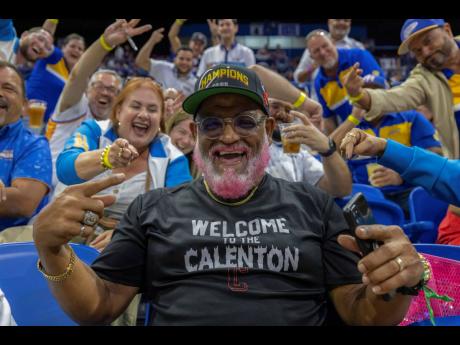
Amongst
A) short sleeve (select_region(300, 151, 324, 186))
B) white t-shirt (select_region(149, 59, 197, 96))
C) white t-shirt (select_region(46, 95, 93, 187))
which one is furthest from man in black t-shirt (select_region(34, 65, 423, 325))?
white t-shirt (select_region(149, 59, 197, 96))

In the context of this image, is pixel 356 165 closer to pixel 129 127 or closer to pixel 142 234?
pixel 129 127

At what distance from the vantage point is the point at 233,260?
156cm

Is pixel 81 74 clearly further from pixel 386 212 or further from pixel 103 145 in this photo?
pixel 386 212

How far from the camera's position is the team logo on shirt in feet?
5.74

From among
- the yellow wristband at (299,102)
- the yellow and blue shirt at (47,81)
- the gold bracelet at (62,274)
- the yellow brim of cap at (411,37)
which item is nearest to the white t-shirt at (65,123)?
the yellow and blue shirt at (47,81)

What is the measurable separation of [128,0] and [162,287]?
1316 millimetres

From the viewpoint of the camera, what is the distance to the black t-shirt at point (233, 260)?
1.50 metres

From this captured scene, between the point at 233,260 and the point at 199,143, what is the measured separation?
0.47 m

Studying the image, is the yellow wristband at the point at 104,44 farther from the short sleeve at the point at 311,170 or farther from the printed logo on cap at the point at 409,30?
the printed logo on cap at the point at 409,30

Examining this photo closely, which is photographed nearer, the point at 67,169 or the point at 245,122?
the point at 245,122

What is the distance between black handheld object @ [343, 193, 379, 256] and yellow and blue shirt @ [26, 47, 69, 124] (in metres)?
4.43

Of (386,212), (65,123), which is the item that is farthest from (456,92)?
(65,123)

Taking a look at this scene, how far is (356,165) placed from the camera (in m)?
4.12
